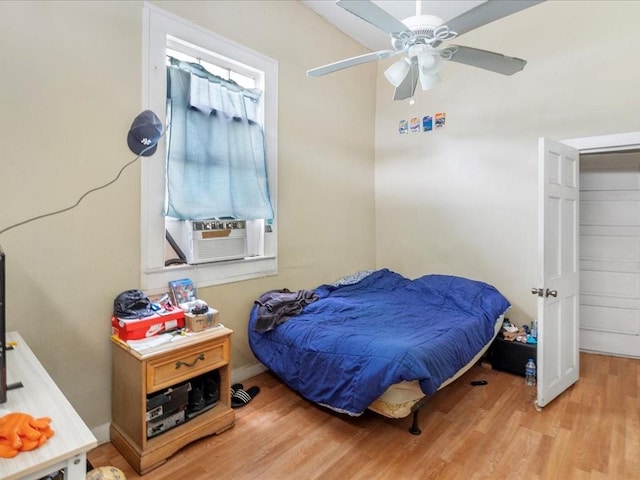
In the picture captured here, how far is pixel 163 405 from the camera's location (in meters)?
2.04

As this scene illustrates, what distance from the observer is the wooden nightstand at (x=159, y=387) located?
1.93m

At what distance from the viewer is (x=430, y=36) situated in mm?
1806

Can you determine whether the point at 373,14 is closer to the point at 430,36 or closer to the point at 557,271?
the point at 430,36

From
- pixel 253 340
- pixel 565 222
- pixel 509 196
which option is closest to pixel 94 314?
pixel 253 340

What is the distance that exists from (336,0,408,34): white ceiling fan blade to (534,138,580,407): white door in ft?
5.00

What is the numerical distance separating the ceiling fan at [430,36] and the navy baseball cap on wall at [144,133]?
105 cm

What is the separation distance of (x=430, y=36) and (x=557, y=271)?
200 cm

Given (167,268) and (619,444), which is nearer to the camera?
(619,444)

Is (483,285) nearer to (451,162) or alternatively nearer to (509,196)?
(509,196)

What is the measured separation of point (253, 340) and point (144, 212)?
4.14ft

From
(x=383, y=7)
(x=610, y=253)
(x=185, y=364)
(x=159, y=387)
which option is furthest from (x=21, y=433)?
(x=610, y=253)

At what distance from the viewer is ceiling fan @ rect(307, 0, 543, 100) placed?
5.13 ft

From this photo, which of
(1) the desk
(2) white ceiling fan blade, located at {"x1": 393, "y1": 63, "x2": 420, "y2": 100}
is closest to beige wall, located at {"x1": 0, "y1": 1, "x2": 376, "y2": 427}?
(1) the desk

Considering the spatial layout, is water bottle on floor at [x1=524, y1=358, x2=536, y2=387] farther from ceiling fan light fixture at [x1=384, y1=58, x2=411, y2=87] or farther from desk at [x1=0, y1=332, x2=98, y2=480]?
desk at [x1=0, y1=332, x2=98, y2=480]
